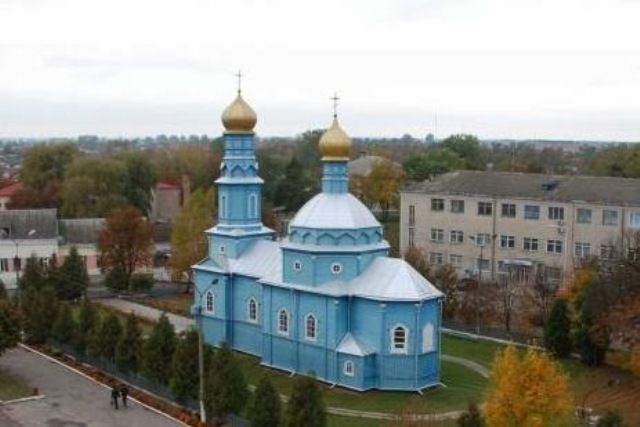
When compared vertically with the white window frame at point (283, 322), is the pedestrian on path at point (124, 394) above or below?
below

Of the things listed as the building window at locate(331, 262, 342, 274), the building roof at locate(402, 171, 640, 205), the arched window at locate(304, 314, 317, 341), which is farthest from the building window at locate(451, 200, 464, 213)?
the arched window at locate(304, 314, 317, 341)

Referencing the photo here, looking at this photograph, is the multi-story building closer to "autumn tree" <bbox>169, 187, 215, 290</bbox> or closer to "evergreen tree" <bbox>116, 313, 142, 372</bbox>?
"autumn tree" <bbox>169, 187, 215, 290</bbox>

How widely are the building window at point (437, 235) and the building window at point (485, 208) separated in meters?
3.03

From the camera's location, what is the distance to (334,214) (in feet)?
104

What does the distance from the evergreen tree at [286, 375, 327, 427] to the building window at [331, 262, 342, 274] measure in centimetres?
888

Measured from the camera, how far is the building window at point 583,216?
48094 millimetres

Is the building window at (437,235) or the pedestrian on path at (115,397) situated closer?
the pedestrian on path at (115,397)

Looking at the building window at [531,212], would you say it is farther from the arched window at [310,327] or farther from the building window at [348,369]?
the building window at [348,369]

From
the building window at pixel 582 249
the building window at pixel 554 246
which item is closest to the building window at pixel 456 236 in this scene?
the building window at pixel 554 246

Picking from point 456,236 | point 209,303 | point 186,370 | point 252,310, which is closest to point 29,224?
point 209,303

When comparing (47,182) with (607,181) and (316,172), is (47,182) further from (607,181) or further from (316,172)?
(607,181)

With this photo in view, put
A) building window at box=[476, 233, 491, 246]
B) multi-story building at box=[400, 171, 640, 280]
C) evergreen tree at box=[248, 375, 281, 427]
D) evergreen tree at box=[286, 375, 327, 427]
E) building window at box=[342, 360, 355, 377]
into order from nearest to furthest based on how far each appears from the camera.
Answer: evergreen tree at box=[286, 375, 327, 427], evergreen tree at box=[248, 375, 281, 427], building window at box=[342, 360, 355, 377], multi-story building at box=[400, 171, 640, 280], building window at box=[476, 233, 491, 246]

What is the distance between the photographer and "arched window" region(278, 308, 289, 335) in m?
32.5

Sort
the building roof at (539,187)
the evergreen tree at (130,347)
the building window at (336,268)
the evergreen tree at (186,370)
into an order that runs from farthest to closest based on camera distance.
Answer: the building roof at (539,187) → the building window at (336,268) → the evergreen tree at (130,347) → the evergreen tree at (186,370)
